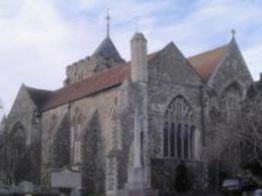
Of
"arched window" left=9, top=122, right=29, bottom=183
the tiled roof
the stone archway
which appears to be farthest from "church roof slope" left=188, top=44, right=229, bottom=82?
"arched window" left=9, top=122, right=29, bottom=183

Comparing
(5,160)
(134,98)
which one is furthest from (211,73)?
(5,160)

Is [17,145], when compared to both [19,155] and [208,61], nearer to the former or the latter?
[19,155]

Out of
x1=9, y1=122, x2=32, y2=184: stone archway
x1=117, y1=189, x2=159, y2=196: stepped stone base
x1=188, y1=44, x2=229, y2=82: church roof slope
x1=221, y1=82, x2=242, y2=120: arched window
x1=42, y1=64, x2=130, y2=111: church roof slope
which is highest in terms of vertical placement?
x1=188, y1=44, x2=229, y2=82: church roof slope

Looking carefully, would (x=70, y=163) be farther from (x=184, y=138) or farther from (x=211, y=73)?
(x=211, y=73)

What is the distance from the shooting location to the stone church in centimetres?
3716

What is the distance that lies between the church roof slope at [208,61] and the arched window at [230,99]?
76.0 inches

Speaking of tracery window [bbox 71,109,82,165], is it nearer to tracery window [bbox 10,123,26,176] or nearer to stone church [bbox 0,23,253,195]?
stone church [bbox 0,23,253,195]

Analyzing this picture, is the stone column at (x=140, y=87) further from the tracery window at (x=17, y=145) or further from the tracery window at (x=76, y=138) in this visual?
the tracery window at (x=17, y=145)

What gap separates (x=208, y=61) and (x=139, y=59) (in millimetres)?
9321

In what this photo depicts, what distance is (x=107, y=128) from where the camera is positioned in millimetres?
40656

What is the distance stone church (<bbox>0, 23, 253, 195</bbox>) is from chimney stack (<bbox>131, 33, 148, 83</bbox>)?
6 centimetres

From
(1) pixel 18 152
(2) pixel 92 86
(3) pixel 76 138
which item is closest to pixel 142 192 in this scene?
(3) pixel 76 138

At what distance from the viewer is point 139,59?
1490 inches

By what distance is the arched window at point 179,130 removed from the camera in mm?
39375
